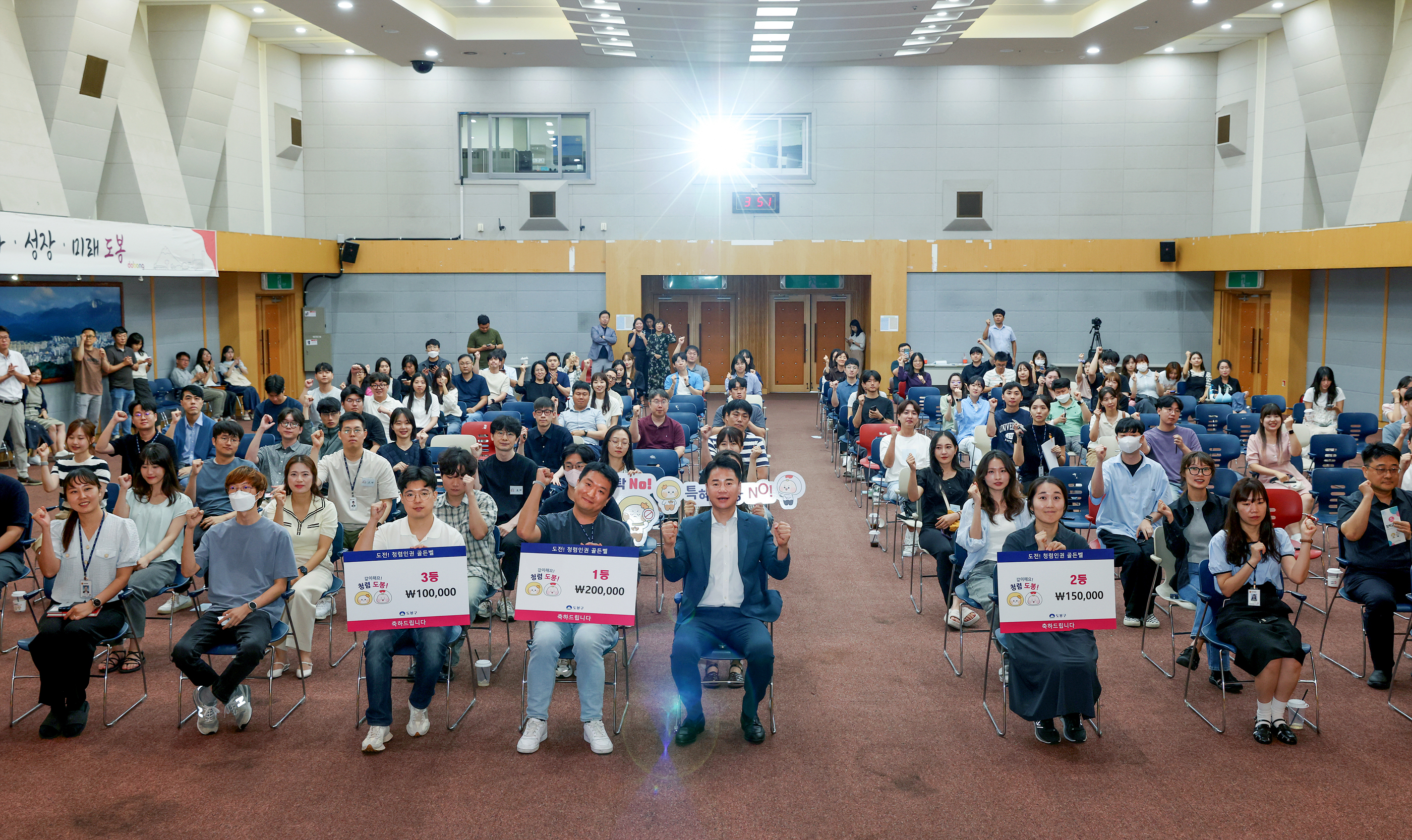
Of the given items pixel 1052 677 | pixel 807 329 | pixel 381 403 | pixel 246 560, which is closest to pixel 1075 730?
pixel 1052 677

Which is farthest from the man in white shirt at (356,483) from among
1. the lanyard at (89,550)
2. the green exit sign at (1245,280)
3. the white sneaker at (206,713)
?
the green exit sign at (1245,280)

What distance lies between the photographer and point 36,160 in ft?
44.6

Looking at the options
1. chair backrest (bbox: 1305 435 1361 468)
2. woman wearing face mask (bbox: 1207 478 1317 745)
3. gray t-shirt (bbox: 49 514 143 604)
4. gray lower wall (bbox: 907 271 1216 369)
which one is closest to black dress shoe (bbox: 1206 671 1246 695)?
woman wearing face mask (bbox: 1207 478 1317 745)

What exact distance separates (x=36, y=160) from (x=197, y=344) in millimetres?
4608

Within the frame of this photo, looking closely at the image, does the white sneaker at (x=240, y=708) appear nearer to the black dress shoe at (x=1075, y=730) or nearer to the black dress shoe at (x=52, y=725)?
the black dress shoe at (x=52, y=725)

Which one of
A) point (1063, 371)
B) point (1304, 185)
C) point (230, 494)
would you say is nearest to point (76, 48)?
point (230, 494)

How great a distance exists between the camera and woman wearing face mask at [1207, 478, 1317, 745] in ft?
17.0

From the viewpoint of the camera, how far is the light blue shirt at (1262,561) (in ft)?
18.0

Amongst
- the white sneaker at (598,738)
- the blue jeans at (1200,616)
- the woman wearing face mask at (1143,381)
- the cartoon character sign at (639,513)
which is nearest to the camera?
the white sneaker at (598,738)

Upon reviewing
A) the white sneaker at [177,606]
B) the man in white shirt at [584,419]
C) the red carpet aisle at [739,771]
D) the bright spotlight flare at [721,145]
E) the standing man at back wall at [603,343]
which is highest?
the bright spotlight flare at [721,145]

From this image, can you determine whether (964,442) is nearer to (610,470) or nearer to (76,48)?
(610,470)

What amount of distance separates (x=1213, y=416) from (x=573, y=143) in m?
13.7

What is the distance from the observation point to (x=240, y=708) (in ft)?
17.7

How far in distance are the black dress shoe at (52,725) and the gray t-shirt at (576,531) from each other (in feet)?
8.66
